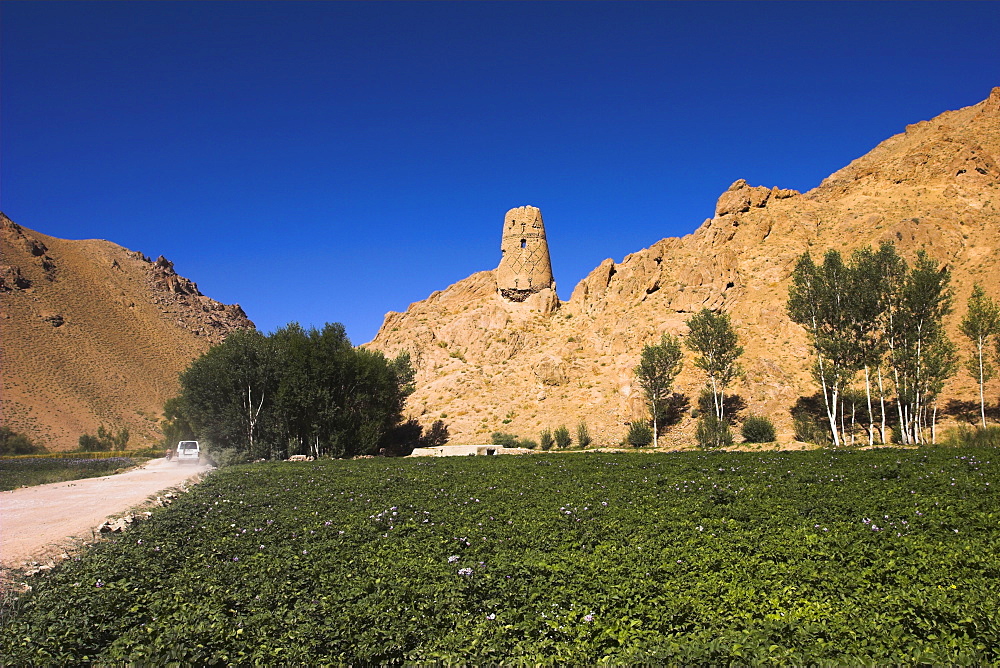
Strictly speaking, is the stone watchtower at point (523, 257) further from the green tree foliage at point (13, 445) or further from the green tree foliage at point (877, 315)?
the green tree foliage at point (13, 445)

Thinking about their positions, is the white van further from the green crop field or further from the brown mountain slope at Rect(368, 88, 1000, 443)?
the green crop field

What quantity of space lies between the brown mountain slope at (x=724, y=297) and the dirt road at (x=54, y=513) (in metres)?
30.4

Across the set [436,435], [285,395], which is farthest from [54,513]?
[436,435]

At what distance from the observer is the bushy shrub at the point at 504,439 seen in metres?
41.6

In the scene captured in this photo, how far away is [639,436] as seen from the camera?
38906mm

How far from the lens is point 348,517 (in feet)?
36.6

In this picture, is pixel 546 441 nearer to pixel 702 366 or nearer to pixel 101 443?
pixel 702 366

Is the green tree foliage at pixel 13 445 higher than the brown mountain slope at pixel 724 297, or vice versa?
the brown mountain slope at pixel 724 297

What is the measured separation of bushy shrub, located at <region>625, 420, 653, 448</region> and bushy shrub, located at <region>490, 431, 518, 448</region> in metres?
8.41

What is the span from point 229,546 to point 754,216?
62.0 metres

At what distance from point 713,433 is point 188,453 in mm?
34950

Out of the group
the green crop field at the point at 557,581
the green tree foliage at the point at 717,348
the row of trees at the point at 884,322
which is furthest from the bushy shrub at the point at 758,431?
the green crop field at the point at 557,581

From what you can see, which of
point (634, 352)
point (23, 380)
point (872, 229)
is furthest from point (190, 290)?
point (872, 229)

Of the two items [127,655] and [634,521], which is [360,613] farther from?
[634,521]
